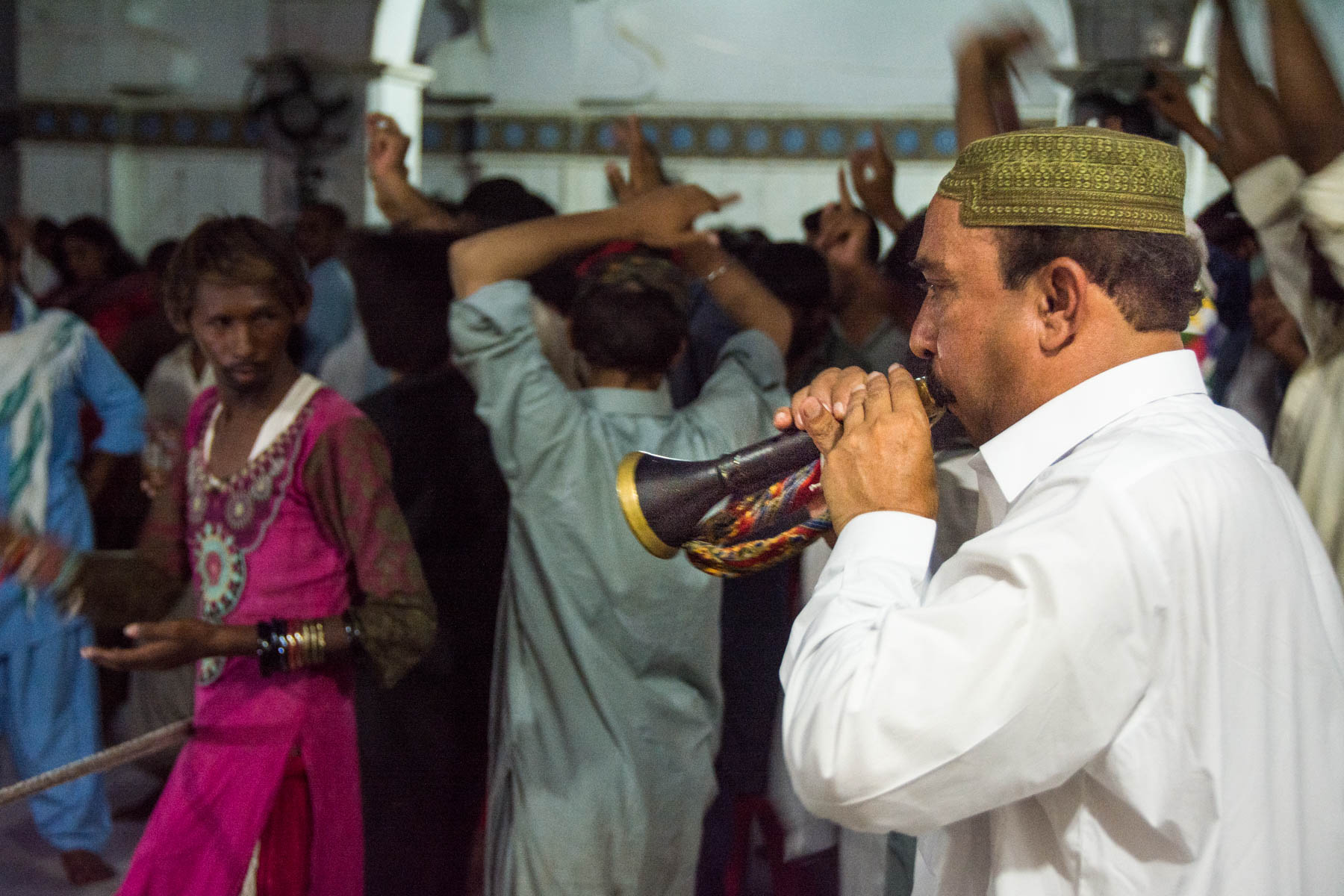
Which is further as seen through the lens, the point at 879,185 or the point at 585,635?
the point at 879,185

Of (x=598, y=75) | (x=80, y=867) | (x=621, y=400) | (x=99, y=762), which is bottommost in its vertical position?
A: (x=80, y=867)

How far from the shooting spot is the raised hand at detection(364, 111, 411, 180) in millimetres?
2785

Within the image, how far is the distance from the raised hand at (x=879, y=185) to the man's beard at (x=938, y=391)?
209cm

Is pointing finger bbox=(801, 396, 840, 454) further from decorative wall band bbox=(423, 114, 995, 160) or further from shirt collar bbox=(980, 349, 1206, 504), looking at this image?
decorative wall band bbox=(423, 114, 995, 160)

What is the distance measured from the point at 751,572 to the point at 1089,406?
56cm

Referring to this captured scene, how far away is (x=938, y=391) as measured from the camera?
1257 mm

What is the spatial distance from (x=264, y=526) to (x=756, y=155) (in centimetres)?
767

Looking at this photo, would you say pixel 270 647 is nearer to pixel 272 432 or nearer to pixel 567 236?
pixel 272 432

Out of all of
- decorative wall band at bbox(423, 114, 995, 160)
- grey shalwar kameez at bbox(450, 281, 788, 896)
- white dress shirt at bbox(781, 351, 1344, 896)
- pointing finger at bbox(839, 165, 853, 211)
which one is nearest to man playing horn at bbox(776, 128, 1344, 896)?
white dress shirt at bbox(781, 351, 1344, 896)

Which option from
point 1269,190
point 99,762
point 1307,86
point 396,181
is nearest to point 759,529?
point 99,762

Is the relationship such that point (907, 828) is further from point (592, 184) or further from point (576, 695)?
point (592, 184)

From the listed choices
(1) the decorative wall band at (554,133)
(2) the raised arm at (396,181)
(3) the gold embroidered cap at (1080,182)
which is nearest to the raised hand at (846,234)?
(2) the raised arm at (396,181)

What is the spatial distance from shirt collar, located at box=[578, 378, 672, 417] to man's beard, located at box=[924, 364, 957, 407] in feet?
3.35

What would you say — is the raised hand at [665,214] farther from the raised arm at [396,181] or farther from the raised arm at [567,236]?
the raised arm at [396,181]
